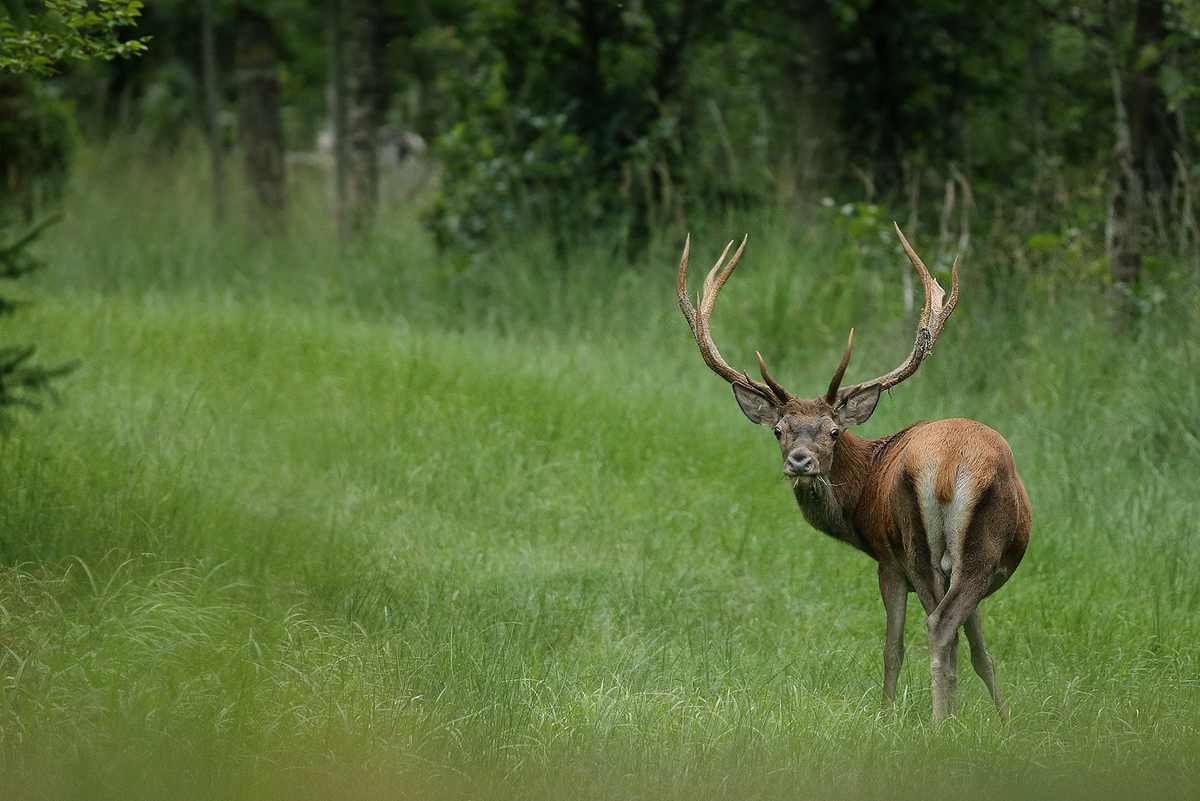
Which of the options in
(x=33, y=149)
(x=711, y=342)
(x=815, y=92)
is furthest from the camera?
(x=815, y=92)

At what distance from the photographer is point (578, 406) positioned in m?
8.59

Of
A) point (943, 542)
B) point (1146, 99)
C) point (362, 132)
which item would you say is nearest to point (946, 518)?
point (943, 542)

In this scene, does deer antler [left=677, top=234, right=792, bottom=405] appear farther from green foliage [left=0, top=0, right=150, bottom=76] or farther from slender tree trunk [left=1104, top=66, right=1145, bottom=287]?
slender tree trunk [left=1104, top=66, right=1145, bottom=287]

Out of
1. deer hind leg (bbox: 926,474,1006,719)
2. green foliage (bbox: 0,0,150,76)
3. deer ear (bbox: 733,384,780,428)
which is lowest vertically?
deer hind leg (bbox: 926,474,1006,719)

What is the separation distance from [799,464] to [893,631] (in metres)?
0.71

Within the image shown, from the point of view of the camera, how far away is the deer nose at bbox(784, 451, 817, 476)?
16.2 ft

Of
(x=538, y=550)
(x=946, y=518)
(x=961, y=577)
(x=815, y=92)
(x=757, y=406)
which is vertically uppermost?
(x=815, y=92)

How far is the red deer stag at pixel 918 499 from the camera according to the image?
4660mm

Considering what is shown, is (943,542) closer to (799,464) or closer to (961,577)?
(961,577)

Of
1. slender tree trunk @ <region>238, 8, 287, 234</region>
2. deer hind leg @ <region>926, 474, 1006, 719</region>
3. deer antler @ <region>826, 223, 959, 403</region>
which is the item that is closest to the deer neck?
deer antler @ <region>826, 223, 959, 403</region>

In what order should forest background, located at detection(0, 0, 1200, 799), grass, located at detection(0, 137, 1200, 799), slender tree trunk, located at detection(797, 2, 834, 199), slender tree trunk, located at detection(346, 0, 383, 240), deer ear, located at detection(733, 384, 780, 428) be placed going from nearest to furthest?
grass, located at detection(0, 137, 1200, 799) < forest background, located at detection(0, 0, 1200, 799) < deer ear, located at detection(733, 384, 780, 428) < slender tree trunk, located at detection(797, 2, 834, 199) < slender tree trunk, located at detection(346, 0, 383, 240)

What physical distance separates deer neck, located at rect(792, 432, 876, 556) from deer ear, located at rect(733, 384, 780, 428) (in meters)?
0.29

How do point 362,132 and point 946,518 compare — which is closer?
point 946,518

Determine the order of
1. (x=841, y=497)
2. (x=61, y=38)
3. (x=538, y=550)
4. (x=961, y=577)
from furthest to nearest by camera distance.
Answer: (x=538, y=550) < (x=841, y=497) < (x=61, y=38) < (x=961, y=577)
